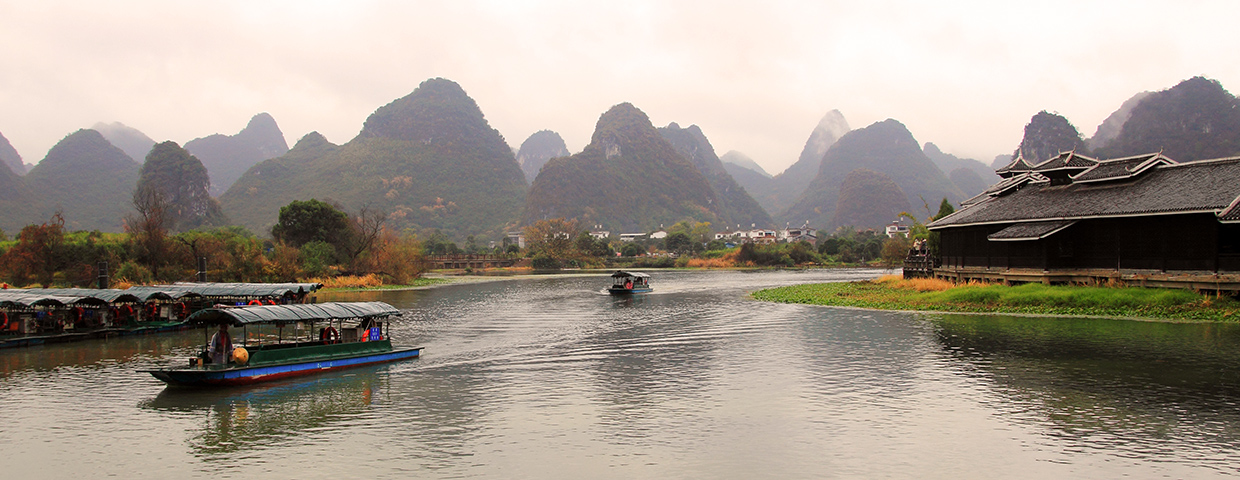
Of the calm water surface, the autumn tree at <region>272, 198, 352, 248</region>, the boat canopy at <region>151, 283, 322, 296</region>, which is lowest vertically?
the calm water surface

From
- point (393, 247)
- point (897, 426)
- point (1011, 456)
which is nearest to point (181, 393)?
point (897, 426)

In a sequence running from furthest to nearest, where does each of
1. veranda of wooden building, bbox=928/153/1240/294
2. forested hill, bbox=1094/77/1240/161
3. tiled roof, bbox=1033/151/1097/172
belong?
1. forested hill, bbox=1094/77/1240/161
2. tiled roof, bbox=1033/151/1097/172
3. veranda of wooden building, bbox=928/153/1240/294

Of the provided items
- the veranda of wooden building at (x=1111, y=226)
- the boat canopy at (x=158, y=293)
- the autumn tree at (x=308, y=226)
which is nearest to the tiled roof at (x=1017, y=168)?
the veranda of wooden building at (x=1111, y=226)

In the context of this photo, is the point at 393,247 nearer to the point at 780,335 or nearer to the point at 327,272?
the point at 327,272

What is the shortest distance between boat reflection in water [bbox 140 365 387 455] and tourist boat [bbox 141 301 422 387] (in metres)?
0.38

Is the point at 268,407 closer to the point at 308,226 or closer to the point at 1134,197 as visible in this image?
the point at 1134,197

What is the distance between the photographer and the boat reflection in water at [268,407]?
14206 millimetres

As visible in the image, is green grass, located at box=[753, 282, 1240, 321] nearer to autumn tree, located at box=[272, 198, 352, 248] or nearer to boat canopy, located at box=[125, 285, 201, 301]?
boat canopy, located at box=[125, 285, 201, 301]

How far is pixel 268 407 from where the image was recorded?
16.7m

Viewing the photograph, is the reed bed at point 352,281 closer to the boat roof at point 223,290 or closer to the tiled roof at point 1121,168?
the boat roof at point 223,290

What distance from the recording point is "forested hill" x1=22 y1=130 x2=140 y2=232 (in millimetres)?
144250

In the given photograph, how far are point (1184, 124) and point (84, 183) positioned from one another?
221695 millimetres

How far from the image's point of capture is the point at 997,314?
3078 cm

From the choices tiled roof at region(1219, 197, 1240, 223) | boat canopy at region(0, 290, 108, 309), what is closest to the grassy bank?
tiled roof at region(1219, 197, 1240, 223)
